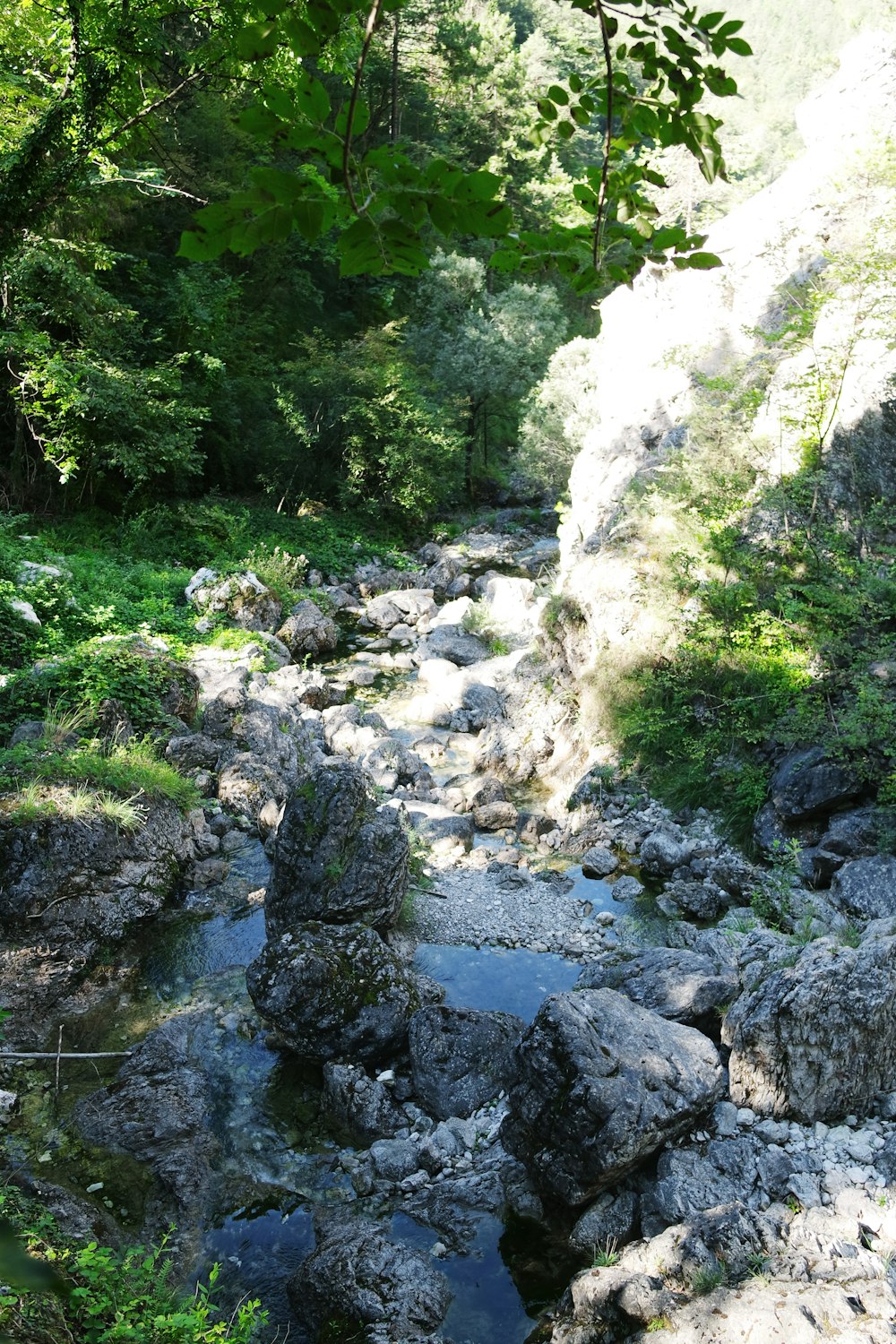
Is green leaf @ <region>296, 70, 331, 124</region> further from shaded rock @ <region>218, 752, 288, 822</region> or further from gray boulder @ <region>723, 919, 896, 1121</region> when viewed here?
shaded rock @ <region>218, 752, 288, 822</region>

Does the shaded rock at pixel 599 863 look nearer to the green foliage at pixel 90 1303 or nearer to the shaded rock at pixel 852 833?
the shaded rock at pixel 852 833

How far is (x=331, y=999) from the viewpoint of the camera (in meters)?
6.91

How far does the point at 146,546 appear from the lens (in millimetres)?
18859

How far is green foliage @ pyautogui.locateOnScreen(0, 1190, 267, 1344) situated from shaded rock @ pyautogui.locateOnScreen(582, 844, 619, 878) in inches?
242

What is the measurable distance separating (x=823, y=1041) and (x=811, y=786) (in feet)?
14.4

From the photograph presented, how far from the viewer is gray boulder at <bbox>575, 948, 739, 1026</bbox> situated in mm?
6438

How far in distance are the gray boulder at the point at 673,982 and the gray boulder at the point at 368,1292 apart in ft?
8.18

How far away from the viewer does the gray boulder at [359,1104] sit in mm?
6258

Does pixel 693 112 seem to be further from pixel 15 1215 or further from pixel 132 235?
pixel 132 235

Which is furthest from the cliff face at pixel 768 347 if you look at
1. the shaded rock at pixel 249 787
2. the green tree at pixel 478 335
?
the green tree at pixel 478 335

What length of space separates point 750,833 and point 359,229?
942 cm

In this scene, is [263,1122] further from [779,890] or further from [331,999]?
[779,890]

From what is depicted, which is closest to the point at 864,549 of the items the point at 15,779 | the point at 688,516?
the point at 688,516

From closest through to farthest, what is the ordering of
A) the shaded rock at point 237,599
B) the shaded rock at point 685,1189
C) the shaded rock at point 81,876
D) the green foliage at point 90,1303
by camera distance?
the green foliage at point 90,1303 < the shaded rock at point 685,1189 < the shaded rock at point 81,876 < the shaded rock at point 237,599
